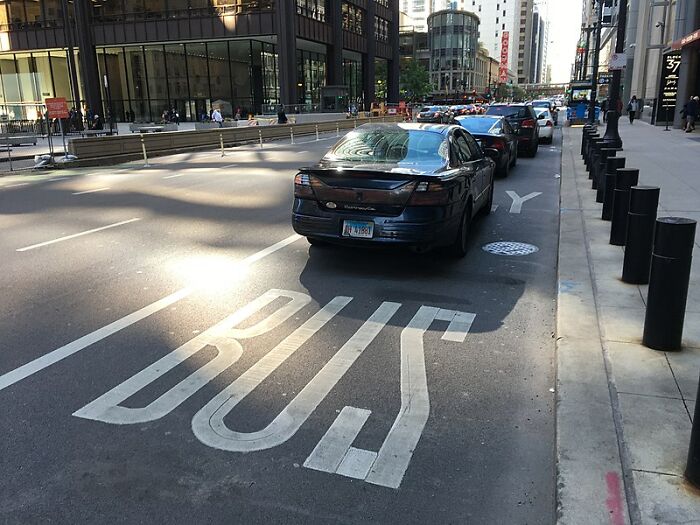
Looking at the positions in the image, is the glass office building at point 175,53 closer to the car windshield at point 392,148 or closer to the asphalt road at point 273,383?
the car windshield at point 392,148

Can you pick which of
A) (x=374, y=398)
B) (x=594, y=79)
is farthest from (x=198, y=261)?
(x=594, y=79)

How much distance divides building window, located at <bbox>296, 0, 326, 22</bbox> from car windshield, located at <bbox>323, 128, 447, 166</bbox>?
45.2m

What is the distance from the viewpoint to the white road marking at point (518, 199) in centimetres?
1095

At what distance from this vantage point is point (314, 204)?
6.78 metres

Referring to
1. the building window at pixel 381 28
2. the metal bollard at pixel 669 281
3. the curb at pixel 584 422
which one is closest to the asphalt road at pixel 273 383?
the curb at pixel 584 422

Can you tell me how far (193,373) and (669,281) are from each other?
351 centimetres

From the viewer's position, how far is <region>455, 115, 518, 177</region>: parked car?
14.7 meters

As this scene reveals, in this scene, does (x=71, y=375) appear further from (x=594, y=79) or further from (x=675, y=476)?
(x=594, y=79)

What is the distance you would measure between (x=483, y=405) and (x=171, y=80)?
55031 mm

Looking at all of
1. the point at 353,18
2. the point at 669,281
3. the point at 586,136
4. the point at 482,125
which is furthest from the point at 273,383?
the point at 353,18

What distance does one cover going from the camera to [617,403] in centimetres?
377

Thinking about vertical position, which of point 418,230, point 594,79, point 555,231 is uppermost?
point 594,79

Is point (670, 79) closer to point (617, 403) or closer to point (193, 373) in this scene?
point (617, 403)

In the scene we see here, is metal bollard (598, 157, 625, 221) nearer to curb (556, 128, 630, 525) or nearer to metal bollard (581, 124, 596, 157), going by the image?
curb (556, 128, 630, 525)
